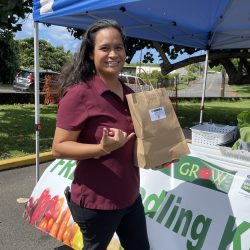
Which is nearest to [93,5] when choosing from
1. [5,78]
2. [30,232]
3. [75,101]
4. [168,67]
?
[75,101]

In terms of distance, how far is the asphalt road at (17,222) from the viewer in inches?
145

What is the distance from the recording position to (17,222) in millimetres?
4160

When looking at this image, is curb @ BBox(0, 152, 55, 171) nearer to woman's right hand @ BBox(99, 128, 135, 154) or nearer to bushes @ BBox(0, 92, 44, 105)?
woman's right hand @ BBox(99, 128, 135, 154)

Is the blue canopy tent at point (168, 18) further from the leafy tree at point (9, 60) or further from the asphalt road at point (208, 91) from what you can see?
the leafy tree at point (9, 60)

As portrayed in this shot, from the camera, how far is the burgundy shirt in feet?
6.09

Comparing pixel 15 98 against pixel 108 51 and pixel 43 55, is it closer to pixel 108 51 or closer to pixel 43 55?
pixel 108 51

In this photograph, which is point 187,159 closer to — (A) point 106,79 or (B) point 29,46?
(A) point 106,79

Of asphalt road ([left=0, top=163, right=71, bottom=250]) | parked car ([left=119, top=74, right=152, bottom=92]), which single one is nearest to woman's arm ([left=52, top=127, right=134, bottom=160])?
parked car ([left=119, top=74, right=152, bottom=92])

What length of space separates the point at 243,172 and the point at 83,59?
1.41 metres

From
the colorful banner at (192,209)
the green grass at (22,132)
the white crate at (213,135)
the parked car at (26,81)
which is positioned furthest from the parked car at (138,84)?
the parked car at (26,81)

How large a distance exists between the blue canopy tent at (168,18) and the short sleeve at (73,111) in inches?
62.8

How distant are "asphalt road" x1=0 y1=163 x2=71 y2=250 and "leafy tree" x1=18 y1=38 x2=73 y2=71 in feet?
108

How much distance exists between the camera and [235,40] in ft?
22.4

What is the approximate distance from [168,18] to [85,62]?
3951 millimetres
